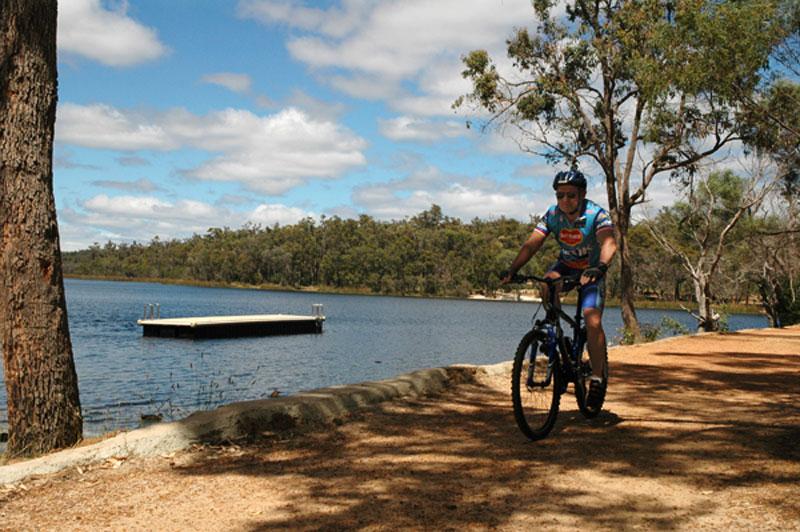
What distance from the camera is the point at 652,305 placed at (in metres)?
111

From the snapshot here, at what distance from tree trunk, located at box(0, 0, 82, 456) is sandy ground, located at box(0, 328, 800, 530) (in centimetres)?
128

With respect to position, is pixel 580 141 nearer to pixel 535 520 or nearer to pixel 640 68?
pixel 640 68

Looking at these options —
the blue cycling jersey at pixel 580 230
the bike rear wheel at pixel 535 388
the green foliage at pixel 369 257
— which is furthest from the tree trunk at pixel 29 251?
the green foliage at pixel 369 257

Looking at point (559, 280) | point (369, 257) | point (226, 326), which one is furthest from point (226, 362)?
point (369, 257)

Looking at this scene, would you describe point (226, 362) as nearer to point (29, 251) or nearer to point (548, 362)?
point (29, 251)

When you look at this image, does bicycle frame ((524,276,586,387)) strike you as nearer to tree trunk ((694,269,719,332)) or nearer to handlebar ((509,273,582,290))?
handlebar ((509,273,582,290))

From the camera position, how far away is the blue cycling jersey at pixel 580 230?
18.0 ft

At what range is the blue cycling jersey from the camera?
5.49 m

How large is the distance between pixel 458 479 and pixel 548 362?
1418 millimetres

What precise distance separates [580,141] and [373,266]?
136020 mm

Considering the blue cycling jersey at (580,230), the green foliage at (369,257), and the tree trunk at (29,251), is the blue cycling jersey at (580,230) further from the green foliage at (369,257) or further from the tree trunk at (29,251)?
the green foliage at (369,257)

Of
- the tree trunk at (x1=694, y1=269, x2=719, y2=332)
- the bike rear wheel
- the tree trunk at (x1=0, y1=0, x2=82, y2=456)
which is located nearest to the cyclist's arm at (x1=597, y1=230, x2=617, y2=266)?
the bike rear wheel

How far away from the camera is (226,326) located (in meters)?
43.8

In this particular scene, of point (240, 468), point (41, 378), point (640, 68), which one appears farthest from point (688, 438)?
point (640, 68)
